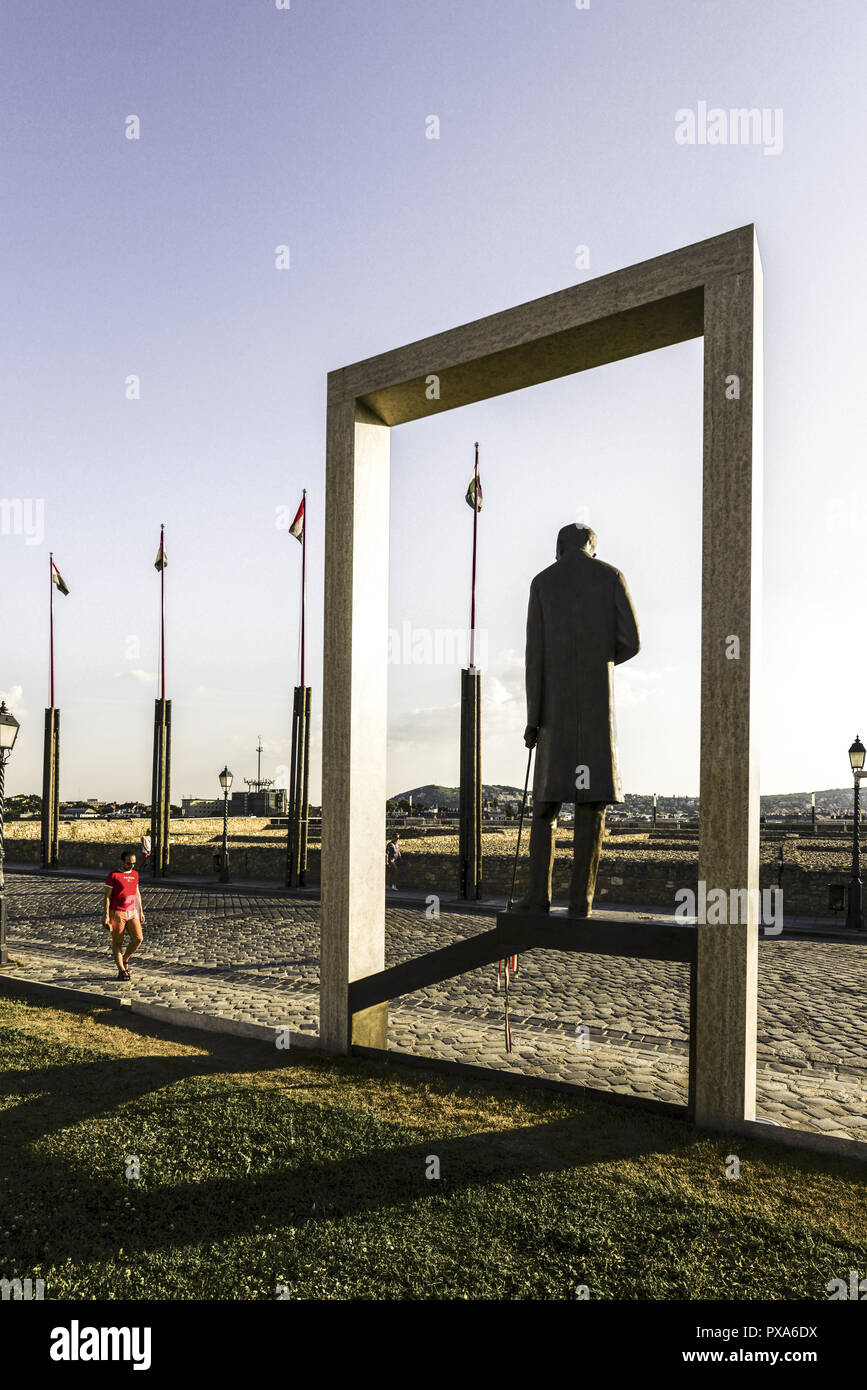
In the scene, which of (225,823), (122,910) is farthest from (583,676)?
(225,823)

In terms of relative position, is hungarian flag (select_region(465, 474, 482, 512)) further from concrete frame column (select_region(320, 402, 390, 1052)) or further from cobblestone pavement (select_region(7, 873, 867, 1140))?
concrete frame column (select_region(320, 402, 390, 1052))

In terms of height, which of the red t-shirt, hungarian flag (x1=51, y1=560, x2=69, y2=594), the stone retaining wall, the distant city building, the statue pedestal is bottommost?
the distant city building

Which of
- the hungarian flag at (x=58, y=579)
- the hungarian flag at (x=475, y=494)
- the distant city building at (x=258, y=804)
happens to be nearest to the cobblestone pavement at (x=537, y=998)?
the hungarian flag at (x=475, y=494)

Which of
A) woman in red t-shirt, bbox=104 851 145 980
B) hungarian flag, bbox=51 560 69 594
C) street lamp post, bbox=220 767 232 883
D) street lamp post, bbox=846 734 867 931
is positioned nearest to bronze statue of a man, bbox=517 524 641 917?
woman in red t-shirt, bbox=104 851 145 980

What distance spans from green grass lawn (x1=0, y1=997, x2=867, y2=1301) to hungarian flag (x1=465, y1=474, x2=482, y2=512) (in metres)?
15.4

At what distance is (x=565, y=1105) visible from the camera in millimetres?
5840

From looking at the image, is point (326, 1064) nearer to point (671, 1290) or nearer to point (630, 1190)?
point (630, 1190)

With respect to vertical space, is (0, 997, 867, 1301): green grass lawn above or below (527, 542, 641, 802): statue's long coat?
below

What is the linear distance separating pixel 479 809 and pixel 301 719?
20.5ft

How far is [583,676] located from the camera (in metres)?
6.36

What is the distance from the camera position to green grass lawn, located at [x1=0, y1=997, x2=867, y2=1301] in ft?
12.0

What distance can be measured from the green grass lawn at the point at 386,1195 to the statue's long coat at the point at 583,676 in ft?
7.63

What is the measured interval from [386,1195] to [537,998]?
19.4ft
